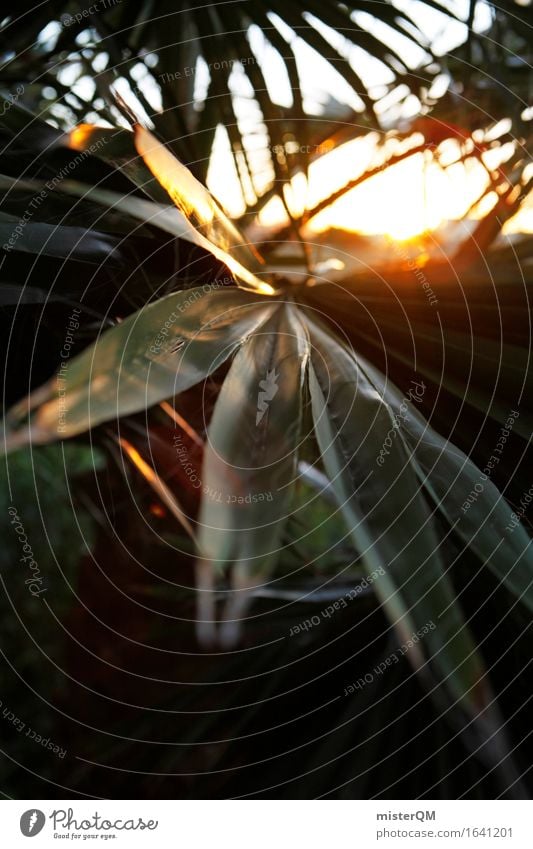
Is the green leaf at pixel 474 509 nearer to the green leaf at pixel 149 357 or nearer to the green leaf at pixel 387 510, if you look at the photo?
the green leaf at pixel 387 510

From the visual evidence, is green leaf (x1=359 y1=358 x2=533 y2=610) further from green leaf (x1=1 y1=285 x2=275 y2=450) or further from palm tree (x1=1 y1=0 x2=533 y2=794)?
green leaf (x1=1 y1=285 x2=275 y2=450)

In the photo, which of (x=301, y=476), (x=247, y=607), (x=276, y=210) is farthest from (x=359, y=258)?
(x=247, y=607)

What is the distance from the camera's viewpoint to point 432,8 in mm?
575

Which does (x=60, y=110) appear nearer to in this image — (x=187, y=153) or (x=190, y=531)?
(x=187, y=153)

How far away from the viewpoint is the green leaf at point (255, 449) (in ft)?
1.76

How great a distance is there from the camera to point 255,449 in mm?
560

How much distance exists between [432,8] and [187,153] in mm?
227

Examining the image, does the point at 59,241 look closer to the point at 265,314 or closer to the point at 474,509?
the point at 265,314

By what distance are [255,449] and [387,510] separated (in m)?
0.11
